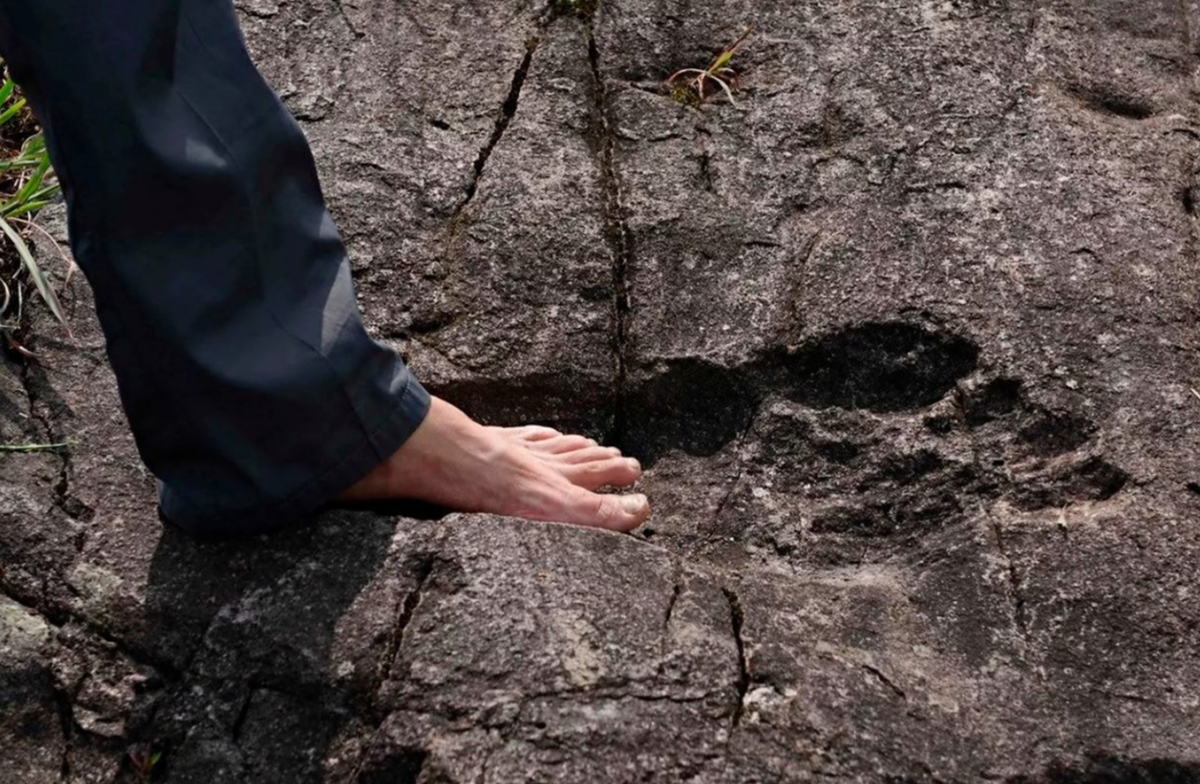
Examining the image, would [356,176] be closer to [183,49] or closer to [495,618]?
[183,49]

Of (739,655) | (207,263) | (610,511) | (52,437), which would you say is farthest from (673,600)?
(52,437)

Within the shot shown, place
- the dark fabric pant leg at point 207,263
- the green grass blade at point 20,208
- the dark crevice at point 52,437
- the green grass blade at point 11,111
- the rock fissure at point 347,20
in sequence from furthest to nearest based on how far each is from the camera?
1. the rock fissure at point 347,20
2. the green grass blade at point 11,111
3. the green grass blade at point 20,208
4. the dark crevice at point 52,437
5. the dark fabric pant leg at point 207,263

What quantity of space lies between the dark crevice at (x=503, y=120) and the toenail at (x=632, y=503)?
2.06 feet

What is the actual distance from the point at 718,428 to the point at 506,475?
392mm

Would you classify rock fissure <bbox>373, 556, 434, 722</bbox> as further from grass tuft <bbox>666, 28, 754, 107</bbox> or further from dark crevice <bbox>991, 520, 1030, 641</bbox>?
grass tuft <bbox>666, 28, 754, 107</bbox>

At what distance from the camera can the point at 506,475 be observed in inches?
81.8

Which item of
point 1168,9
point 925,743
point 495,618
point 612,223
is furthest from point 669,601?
point 1168,9

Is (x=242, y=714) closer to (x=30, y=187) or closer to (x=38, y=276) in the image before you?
(x=38, y=276)

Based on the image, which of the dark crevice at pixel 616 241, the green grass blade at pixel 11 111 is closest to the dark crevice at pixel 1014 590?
the dark crevice at pixel 616 241

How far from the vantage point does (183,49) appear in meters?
1.73

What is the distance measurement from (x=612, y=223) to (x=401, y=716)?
1025 millimetres

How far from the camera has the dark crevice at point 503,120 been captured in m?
2.52

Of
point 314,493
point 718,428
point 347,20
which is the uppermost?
point 347,20

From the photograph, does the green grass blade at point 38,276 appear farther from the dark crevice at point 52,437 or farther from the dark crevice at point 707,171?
the dark crevice at point 707,171
